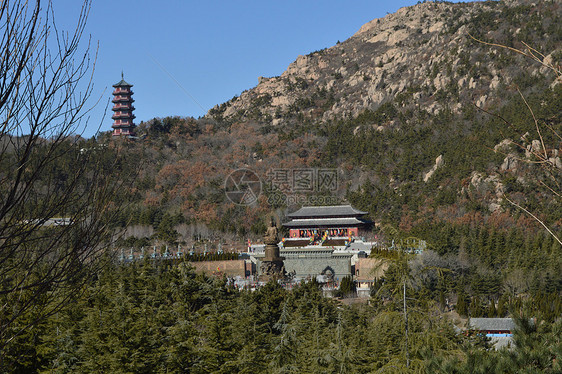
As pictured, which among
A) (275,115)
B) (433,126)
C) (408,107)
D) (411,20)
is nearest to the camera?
(433,126)

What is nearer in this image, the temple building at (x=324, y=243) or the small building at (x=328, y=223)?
the temple building at (x=324, y=243)

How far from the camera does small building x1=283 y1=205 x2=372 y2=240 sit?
58844 millimetres

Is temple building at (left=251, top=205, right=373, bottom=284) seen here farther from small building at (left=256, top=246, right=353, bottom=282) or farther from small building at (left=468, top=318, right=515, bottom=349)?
small building at (left=468, top=318, right=515, bottom=349)

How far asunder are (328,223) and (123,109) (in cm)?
5186

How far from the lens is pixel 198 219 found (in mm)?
68625

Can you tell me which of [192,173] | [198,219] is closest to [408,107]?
[192,173]

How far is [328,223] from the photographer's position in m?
59.4

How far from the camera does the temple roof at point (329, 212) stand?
197 feet

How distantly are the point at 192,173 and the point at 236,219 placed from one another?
2163 cm

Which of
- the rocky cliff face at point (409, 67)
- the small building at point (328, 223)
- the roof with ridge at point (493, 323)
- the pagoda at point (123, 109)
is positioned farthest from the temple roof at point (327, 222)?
the pagoda at point (123, 109)

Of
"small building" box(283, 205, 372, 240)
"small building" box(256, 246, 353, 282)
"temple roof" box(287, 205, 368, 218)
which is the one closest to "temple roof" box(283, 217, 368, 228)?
"small building" box(283, 205, 372, 240)

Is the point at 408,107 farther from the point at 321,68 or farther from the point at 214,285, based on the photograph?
the point at 214,285

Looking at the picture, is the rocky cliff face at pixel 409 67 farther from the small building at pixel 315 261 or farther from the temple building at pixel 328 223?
the small building at pixel 315 261

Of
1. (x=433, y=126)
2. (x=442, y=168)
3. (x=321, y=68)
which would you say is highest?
(x=321, y=68)
